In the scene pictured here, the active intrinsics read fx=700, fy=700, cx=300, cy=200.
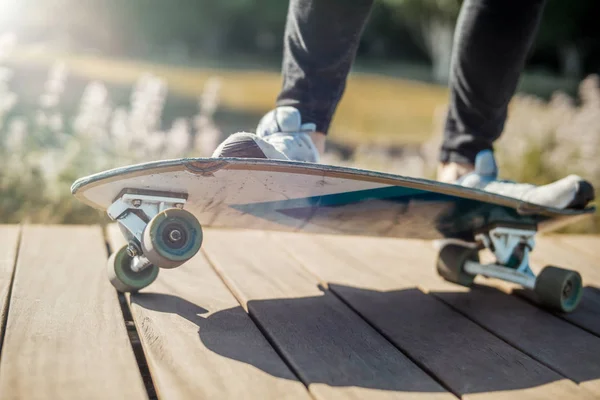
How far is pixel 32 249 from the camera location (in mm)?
1978

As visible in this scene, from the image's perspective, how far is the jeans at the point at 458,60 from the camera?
5.63ft

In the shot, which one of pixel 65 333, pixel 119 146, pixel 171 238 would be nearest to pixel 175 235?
pixel 171 238

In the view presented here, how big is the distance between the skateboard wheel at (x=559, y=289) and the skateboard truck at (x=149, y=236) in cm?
90

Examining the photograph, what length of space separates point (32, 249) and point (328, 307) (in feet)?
2.91

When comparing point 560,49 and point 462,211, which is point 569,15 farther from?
point 462,211

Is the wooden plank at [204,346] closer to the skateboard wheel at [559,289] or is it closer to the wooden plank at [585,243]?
the skateboard wheel at [559,289]

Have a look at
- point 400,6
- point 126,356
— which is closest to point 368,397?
point 126,356

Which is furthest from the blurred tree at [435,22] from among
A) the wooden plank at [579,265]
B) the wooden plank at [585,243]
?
the wooden plank at [579,265]

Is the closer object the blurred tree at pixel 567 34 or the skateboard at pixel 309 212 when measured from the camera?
the skateboard at pixel 309 212

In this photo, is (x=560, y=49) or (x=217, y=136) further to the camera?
(x=560, y=49)

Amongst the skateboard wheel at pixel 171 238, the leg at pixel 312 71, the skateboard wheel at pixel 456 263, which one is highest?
the leg at pixel 312 71

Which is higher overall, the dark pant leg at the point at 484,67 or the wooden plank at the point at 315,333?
the dark pant leg at the point at 484,67

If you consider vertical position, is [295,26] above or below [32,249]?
above

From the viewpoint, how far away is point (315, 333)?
4.83 feet
